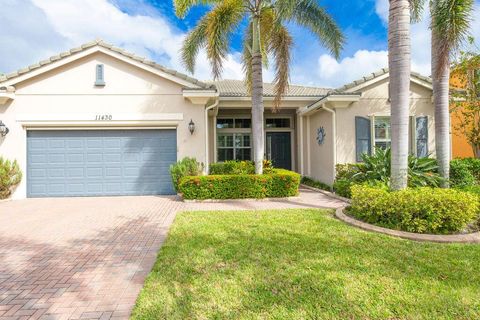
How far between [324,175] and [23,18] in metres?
14.0

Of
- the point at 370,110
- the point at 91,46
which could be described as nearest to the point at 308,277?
the point at 370,110

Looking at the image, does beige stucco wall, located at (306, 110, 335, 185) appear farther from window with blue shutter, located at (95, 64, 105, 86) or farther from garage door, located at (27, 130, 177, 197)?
window with blue shutter, located at (95, 64, 105, 86)

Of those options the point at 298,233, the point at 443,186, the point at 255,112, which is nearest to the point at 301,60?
the point at 255,112

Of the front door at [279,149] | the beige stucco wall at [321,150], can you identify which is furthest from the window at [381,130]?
the front door at [279,149]

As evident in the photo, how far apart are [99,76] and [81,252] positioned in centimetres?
772

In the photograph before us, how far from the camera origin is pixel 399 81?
226 inches

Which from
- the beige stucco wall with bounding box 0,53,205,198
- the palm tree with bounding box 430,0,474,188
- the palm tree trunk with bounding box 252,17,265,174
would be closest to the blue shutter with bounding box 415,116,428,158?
the palm tree with bounding box 430,0,474,188

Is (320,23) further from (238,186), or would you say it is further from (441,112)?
(238,186)

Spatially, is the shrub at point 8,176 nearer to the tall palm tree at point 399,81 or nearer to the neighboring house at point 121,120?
the neighboring house at point 121,120

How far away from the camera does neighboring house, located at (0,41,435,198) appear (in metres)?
9.73

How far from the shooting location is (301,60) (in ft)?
33.9

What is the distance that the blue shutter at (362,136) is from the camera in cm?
1058

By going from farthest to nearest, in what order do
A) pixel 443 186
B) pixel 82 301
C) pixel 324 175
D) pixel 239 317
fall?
pixel 324 175 → pixel 443 186 → pixel 82 301 → pixel 239 317

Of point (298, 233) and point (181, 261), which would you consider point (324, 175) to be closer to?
point (298, 233)
